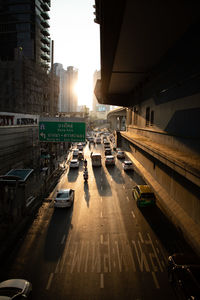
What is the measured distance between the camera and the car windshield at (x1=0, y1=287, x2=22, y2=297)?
8.62 m

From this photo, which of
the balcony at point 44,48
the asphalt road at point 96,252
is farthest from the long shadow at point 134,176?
the balcony at point 44,48

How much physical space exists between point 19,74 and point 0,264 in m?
57.1

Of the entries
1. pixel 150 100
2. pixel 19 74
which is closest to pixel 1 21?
pixel 19 74

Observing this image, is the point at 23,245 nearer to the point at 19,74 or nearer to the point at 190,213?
the point at 190,213

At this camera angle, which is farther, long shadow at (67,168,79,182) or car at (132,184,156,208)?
long shadow at (67,168,79,182)

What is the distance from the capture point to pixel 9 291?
8.75m

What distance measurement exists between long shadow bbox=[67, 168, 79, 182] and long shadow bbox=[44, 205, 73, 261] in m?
10.7

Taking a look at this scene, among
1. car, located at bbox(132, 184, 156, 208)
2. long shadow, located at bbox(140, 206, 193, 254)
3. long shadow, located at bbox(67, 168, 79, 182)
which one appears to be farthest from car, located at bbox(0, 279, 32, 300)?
long shadow, located at bbox(67, 168, 79, 182)

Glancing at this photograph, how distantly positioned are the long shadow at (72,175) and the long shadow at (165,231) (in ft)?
46.9

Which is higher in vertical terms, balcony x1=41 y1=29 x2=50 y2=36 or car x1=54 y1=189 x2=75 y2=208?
balcony x1=41 y1=29 x2=50 y2=36

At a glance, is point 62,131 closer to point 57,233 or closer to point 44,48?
point 57,233

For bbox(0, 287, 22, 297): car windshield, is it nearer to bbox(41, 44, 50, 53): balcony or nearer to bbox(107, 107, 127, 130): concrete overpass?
bbox(107, 107, 127, 130): concrete overpass

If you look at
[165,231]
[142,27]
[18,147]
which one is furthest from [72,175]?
[142,27]

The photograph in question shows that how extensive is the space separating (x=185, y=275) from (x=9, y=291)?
8562 millimetres
